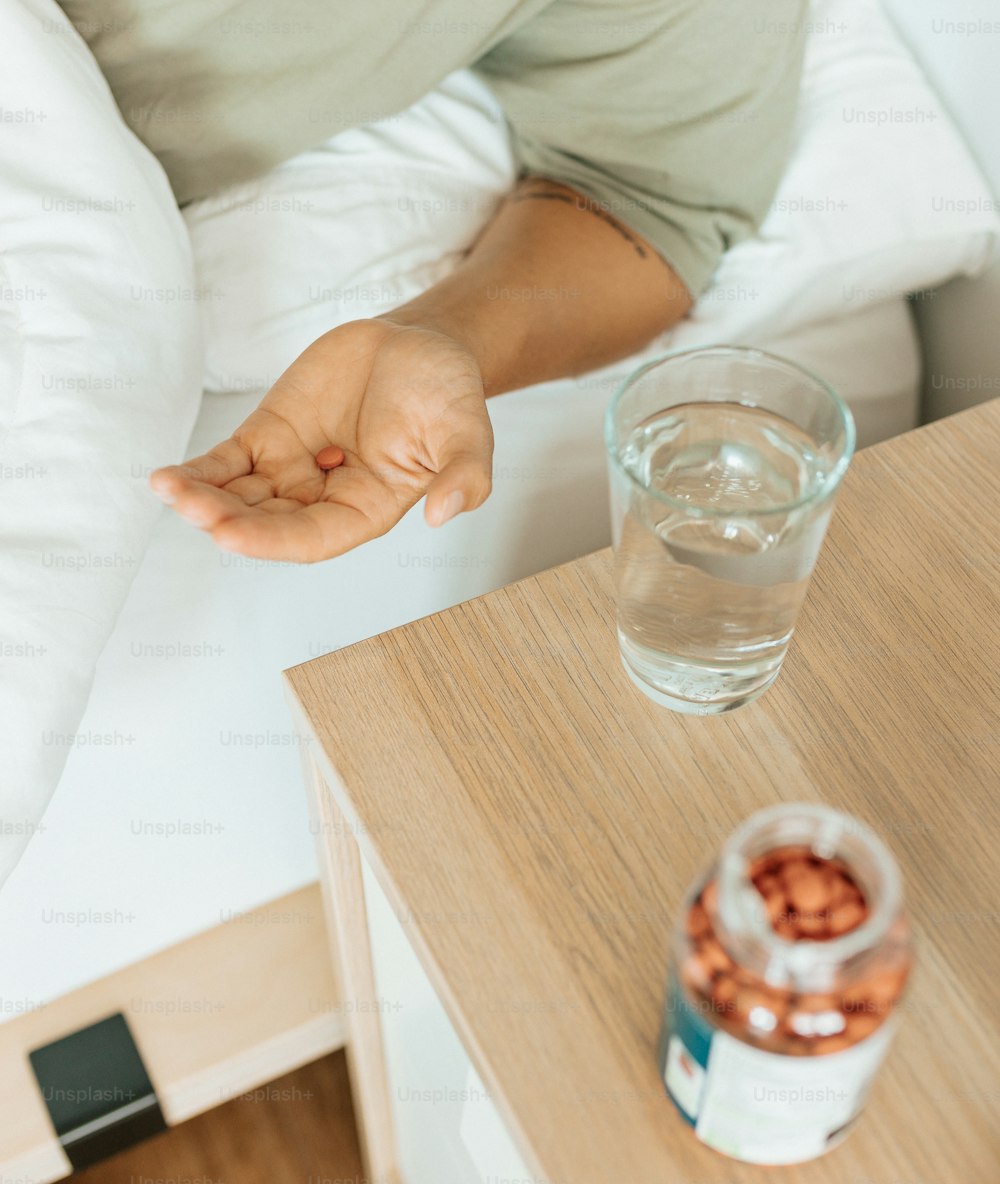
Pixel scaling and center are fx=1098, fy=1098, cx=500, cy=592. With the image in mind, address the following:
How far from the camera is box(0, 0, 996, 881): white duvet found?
0.60 meters

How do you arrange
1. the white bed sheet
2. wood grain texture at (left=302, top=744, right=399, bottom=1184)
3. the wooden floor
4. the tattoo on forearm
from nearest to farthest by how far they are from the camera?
1. wood grain texture at (left=302, top=744, right=399, bottom=1184)
2. the white bed sheet
3. the tattoo on forearm
4. the wooden floor

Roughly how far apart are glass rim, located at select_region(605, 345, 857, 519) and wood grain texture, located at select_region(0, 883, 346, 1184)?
491mm

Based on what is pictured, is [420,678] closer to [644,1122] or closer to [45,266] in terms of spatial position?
[644,1122]

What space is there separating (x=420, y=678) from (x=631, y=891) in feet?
0.46

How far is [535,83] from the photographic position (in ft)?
2.73

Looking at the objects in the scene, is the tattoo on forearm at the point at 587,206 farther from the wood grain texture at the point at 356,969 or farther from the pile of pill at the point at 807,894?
the pile of pill at the point at 807,894

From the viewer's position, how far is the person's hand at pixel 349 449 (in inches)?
20.0

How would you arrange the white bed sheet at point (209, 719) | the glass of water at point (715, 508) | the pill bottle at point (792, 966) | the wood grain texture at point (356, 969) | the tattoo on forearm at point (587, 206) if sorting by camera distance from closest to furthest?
the pill bottle at point (792, 966)
the glass of water at point (715, 508)
the wood grain texture at point (356, 969)
the white bed sheet at point (209, 719)
the tattoo on forearm at point (587, 206)

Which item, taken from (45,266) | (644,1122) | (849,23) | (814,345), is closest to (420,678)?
(644,1122)

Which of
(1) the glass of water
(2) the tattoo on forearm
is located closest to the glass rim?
(1) the glass of water

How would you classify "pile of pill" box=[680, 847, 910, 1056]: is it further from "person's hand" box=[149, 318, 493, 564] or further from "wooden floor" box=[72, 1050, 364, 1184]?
"wooden floor" box=[72, 1050, 364, 1184]

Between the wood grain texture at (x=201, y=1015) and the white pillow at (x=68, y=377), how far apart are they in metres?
0.21

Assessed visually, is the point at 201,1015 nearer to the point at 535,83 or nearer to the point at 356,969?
the point at 356,969

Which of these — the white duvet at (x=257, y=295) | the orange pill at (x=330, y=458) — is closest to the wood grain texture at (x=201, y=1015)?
the white duvet at (x=257, y=295)
